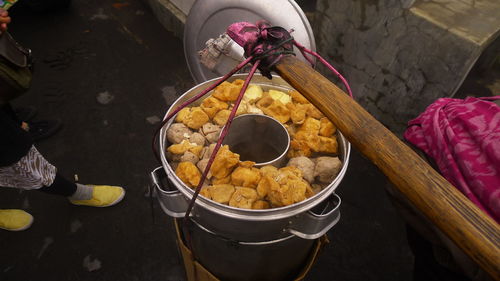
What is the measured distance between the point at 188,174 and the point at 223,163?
0.53 feet

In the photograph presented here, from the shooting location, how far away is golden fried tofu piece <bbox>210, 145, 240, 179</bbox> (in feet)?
4.30

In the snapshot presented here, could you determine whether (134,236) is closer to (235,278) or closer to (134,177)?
(134,177)

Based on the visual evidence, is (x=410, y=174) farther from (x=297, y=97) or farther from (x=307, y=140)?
(x=297, y=97)

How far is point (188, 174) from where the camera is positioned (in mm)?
1306

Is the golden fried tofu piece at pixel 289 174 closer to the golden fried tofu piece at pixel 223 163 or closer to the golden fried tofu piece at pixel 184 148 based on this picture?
the golden fried tofu piece at pixel 223 163

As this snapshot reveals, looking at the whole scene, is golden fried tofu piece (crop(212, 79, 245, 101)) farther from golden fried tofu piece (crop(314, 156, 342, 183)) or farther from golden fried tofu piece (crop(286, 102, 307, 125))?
golden fried tofu piece (crop(314, 156, 342, 183))

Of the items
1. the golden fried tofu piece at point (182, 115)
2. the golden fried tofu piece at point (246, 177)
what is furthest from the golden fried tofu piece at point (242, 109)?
the golden fried tofu piece at point (246, 177)

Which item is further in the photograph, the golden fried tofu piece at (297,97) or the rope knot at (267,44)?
the golden fried tofu piece at (297,97)

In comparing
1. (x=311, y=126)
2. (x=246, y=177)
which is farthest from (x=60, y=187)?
(x=311, y=126)

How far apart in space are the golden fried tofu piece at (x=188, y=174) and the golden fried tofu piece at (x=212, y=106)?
37cm

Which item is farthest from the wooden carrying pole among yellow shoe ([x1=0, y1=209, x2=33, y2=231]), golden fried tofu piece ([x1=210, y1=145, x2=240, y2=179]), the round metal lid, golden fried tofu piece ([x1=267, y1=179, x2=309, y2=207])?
yellow shoe ([x1=0, y1=209, x2=33, y2=231])

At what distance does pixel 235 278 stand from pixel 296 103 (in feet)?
3.46

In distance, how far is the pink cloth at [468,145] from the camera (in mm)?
1164

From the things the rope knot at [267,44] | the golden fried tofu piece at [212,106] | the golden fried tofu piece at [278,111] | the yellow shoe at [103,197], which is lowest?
the yellow shoe at [103,197]
